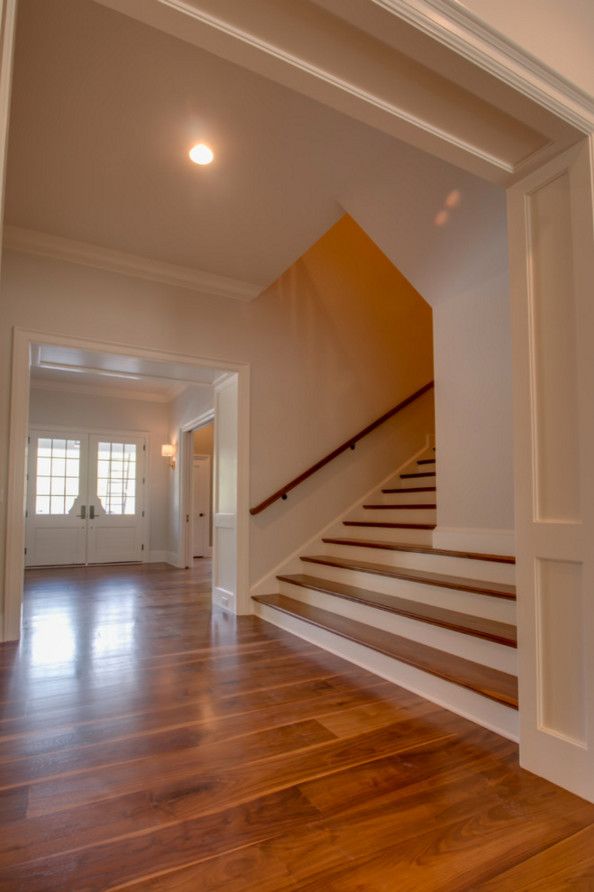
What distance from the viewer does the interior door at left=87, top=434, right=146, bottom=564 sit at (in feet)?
26.0

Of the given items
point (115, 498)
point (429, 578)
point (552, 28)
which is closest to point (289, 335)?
point (429, 578)

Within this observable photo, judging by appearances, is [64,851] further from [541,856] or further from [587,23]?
[587,23]

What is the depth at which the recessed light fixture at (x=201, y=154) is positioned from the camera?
2.85 metres

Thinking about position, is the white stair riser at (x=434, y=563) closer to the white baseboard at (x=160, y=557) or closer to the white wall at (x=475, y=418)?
the white wall at (x=475, y=418)

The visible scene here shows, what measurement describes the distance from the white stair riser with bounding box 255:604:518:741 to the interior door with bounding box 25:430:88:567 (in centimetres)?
533

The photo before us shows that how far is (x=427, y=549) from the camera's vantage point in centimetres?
339

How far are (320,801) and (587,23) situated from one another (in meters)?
2.82

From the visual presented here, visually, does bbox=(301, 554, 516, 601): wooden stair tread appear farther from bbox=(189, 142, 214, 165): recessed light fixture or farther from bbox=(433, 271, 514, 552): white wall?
bbox=(189, 142, 214, 165): recessed light fixture

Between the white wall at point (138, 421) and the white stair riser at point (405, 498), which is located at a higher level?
the white wall at point (138, 421)

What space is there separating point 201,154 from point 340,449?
2.70 meters

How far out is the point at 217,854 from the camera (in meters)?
1.42

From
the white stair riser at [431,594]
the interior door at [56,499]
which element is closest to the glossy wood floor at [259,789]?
the white stair riser at [431,594]

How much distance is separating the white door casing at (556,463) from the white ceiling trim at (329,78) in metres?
0.30

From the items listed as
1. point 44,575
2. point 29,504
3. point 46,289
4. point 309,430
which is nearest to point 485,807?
point 309,430
